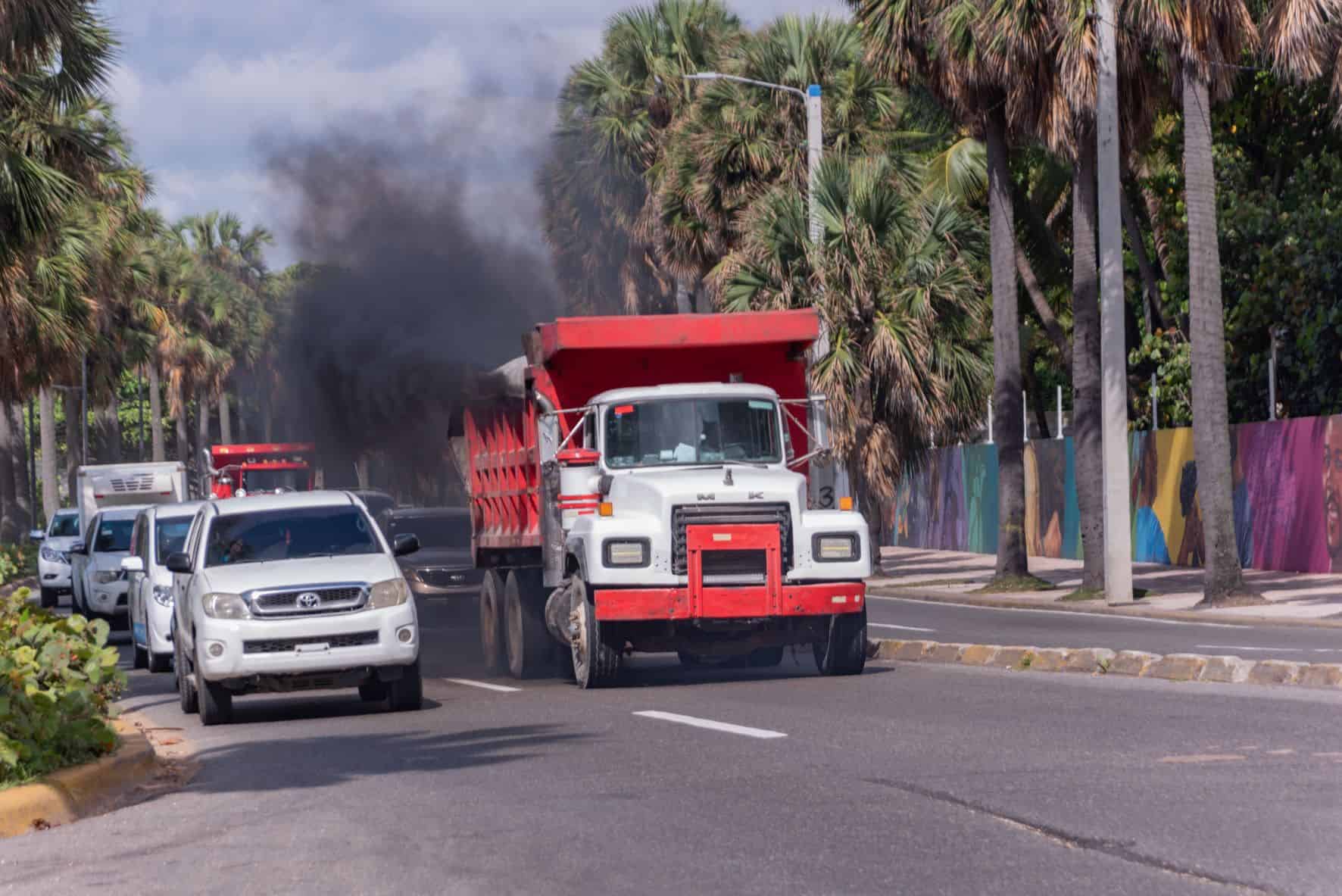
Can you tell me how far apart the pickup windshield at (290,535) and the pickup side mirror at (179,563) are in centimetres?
19

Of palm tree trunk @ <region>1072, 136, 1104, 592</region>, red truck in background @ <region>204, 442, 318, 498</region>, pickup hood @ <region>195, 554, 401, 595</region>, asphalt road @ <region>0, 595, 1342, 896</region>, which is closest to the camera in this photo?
asphalt road @ <region>0, 595, 1342, 896</region>

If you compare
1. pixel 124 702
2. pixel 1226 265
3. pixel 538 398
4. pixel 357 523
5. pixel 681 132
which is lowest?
pixel 124 702

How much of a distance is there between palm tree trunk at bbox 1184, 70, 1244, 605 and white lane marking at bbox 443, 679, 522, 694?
10943 millimetres

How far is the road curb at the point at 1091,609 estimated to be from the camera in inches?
897

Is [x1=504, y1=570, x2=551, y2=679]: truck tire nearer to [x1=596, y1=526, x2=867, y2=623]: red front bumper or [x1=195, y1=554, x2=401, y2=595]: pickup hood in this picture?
[x1=596, y1=526, x2=867, y2=623]: red front bumper

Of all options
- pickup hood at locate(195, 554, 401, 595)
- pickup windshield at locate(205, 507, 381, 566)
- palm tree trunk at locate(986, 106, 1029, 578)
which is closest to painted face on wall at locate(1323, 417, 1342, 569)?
palm tree trunk at locate(986, 106, 1029, 578)

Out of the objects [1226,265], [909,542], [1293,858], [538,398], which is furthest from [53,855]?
[909,542]

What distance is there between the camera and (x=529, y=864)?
7.98m

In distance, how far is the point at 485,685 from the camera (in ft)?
59.5

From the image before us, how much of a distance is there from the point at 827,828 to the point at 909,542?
45547 millimetres

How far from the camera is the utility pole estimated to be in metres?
26.0

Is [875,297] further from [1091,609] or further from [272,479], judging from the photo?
[272,479]

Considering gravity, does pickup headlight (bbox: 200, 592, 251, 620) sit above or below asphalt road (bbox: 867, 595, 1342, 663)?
above

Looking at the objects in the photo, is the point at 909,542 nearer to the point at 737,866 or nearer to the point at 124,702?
the point at 124,702
